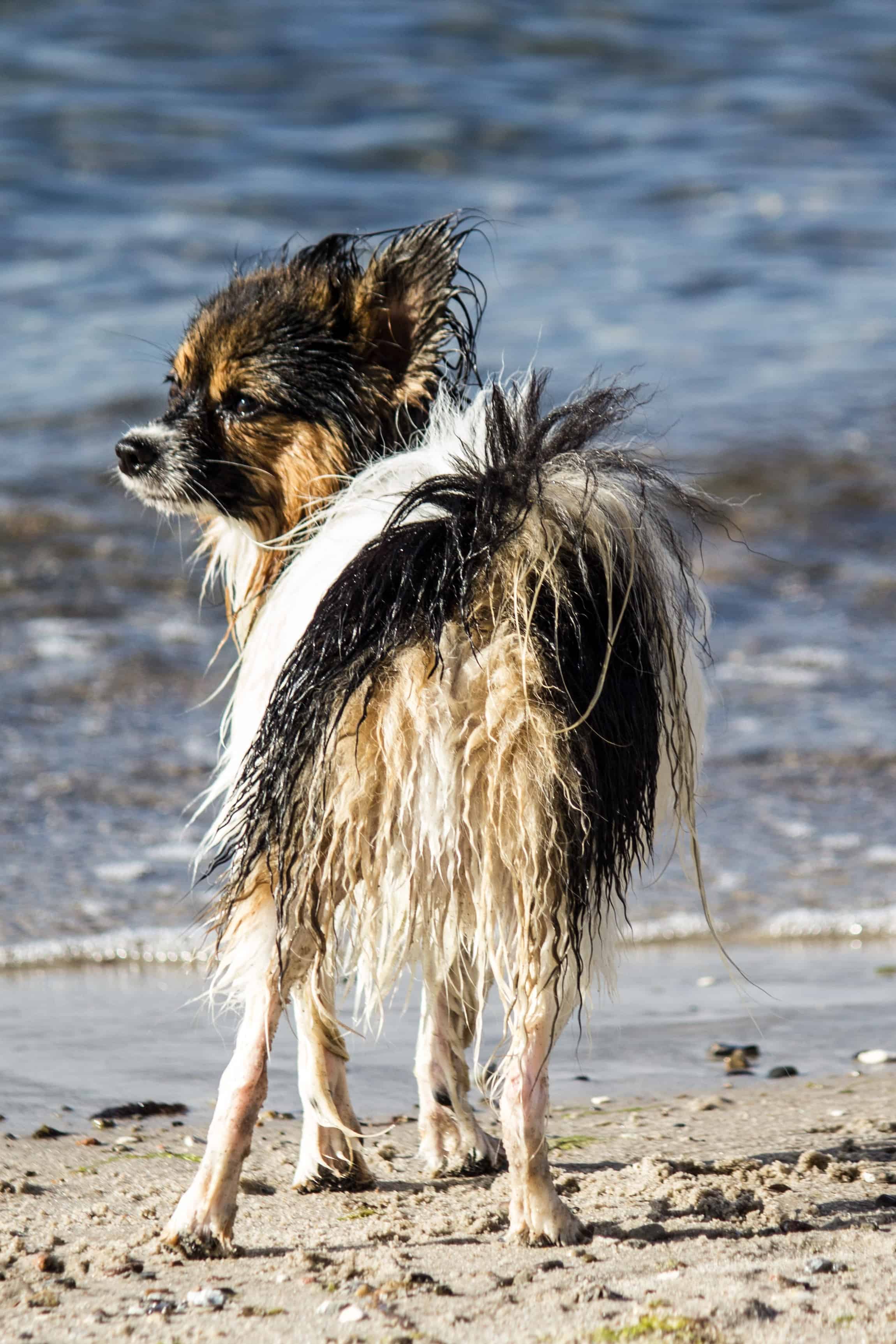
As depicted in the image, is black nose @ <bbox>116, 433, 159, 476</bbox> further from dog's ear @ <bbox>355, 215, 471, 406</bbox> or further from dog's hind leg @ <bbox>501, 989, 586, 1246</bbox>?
dog's hind leg @ <bbox>501, 989, 586, 1246</bbox>

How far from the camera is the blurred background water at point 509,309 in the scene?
18.8ft

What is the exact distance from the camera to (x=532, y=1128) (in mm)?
2717

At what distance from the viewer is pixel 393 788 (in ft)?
8.79

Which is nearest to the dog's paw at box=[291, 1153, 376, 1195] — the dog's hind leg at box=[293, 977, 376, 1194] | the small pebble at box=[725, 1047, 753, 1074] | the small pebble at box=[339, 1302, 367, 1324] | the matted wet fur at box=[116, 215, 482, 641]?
the dog's hind leg at box=[293, 977, 376, 1194]

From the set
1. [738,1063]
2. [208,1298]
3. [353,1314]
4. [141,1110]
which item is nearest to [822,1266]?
[353,1314]

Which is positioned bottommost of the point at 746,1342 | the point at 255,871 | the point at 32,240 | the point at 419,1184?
the point at 419,1184

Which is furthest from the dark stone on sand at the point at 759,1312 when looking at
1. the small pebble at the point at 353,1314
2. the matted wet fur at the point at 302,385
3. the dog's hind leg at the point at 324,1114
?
the matted wet fur at the point at 302,385

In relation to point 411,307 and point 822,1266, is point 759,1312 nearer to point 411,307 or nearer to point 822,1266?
point 822,1266

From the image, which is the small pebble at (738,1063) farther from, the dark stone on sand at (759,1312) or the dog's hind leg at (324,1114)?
→ the dark stone on sand at (759,1312)

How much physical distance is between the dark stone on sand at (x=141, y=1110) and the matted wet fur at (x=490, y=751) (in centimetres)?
93

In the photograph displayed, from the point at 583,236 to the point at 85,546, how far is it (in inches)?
264

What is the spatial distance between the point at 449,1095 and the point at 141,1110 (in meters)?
0.80

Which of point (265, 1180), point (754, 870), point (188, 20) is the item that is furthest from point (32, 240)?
point (265, 1180)

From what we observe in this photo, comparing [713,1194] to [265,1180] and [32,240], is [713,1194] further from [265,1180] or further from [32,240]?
[32,240]
